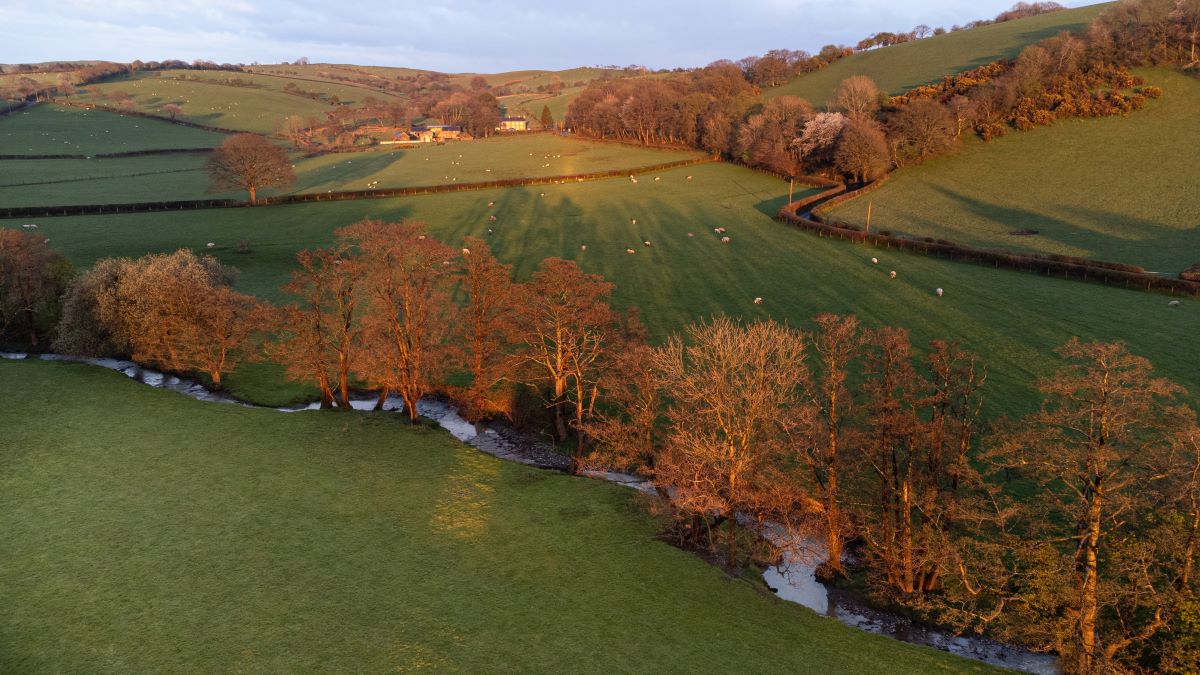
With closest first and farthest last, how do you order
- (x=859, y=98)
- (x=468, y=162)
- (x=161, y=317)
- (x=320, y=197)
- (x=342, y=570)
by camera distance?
(x=342, y=570) < (x=161, y=317) < (x=320, y=197) < (x=859, y=98) < (x=468, y=162)

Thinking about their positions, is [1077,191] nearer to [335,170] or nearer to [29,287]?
[29,287]

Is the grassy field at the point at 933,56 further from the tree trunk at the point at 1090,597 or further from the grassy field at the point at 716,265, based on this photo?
the tree trunk at the point at 1090,597

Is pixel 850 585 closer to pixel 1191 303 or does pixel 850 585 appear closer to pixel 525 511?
pixel 525 511

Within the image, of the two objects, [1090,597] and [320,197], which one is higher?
[320,197]

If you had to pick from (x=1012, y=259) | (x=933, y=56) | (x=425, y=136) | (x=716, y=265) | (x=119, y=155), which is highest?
(x=933, y=56)

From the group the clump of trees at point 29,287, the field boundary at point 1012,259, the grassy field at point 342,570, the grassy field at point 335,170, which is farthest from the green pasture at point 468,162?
the grassy field at point 342,570

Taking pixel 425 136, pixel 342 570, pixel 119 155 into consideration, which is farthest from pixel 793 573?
pixel 425 136

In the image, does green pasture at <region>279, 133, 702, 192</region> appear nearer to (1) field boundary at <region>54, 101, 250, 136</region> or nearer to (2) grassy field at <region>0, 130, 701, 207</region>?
(2) grassy field at <region>0, 130, 701, 207</region>
